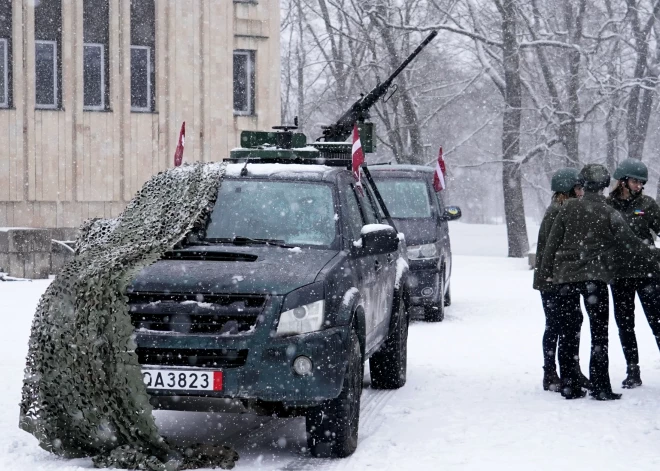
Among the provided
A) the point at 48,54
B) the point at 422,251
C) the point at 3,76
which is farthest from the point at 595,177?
the point at 48,54

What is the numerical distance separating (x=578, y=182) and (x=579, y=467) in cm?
343

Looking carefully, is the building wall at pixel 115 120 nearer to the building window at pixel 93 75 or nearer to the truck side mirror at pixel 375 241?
the building window at pixel 93 75

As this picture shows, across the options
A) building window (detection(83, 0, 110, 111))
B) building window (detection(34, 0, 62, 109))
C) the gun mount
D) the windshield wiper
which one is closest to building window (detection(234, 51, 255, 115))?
building window (detection(83, 0, 110, 111))

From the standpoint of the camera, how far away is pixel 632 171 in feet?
32.2

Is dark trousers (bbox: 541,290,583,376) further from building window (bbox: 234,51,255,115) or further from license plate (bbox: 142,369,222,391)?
building window (bbox: 234,51,255,115)

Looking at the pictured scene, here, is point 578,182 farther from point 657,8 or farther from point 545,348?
point 657,8

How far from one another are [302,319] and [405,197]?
9723 mm

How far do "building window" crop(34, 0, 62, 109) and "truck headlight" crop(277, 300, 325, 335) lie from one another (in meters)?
19.6

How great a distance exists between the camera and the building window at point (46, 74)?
25422mm

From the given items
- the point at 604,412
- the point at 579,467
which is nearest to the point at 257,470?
the point at 579,467

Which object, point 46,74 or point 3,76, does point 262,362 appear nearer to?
point 3,76

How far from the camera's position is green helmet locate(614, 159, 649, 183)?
9.80 meters

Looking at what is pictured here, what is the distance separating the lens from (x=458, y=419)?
8.71 metres

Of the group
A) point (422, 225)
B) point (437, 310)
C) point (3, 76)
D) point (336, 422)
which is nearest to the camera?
point (336, 422)
